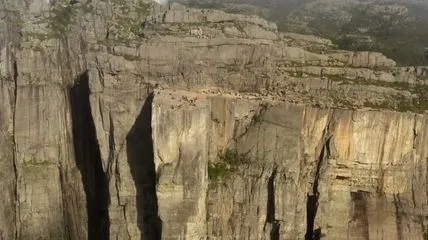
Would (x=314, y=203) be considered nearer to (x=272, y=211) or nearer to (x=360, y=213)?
(x=272, y=211)

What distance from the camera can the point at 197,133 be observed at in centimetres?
2236

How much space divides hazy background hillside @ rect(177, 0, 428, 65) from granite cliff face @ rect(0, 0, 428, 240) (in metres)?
11.3

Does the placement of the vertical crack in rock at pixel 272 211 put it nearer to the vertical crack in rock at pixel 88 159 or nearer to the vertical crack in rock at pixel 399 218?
the vertical crack in rock at pixel 399 218

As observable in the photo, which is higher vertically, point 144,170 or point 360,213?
point 144,170

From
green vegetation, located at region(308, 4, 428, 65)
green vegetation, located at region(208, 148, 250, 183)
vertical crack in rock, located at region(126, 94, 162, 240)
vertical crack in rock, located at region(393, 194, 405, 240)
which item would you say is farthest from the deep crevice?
green vegetation, located at region(308, 4, 428, 65)

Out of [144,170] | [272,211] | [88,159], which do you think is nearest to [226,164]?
[272,211]

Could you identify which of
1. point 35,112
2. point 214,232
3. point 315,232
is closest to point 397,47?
point 315,232

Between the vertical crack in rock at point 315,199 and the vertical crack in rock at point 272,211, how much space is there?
1.71 m

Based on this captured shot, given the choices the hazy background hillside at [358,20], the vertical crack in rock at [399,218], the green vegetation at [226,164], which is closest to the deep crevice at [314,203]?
the green vegetation at [226,164]

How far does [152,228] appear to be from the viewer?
24234 mm

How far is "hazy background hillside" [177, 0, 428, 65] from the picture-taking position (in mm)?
39094

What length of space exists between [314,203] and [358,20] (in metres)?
33.2

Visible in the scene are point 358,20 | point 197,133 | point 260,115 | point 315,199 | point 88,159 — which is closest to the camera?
point 197,133

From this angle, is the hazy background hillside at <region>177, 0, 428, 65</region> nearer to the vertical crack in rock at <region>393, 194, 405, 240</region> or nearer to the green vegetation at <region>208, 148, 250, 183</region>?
the vertical crack in rock at <region>393, 194, 405, 240</region>
